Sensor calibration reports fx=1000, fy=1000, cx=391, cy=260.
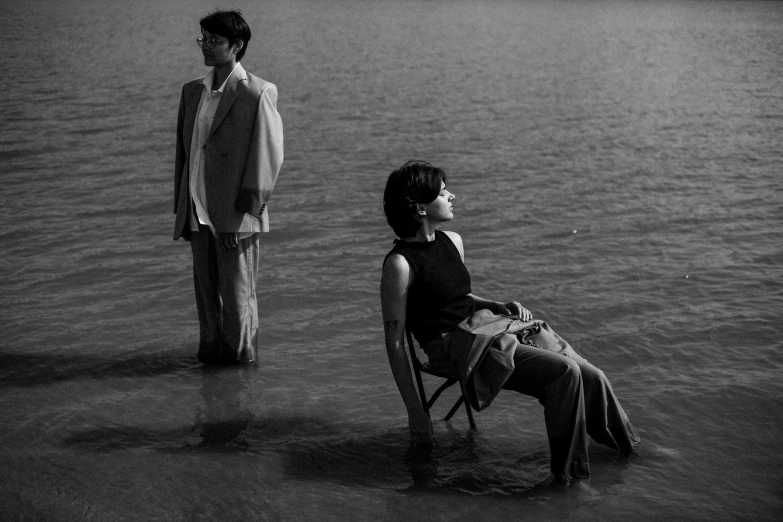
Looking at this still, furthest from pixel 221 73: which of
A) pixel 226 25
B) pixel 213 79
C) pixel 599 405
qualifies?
pixel 599 405

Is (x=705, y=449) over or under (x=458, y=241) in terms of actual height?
under

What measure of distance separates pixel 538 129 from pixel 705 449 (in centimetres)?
976

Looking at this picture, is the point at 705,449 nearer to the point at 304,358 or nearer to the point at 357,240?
the point at 304,358

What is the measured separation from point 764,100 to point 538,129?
5039mm

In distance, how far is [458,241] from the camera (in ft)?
16.2

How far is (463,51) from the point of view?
952 inches

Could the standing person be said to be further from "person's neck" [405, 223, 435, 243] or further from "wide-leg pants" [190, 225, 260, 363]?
"person's neck" [405, 223, 435, 243]

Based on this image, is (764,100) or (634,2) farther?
(634,2)

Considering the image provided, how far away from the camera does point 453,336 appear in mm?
4570

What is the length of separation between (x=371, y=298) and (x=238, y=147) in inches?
90.5

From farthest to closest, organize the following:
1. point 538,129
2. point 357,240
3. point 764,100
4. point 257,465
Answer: point 764,100 < point 538,129 < point 357,240 < point 257,465

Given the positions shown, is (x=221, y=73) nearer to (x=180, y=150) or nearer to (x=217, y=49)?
(x=217, y=49)

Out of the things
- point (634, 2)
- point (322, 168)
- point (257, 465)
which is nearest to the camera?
point (257, 465)

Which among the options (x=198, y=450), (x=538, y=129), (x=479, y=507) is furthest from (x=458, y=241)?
(x=538, y=129)
